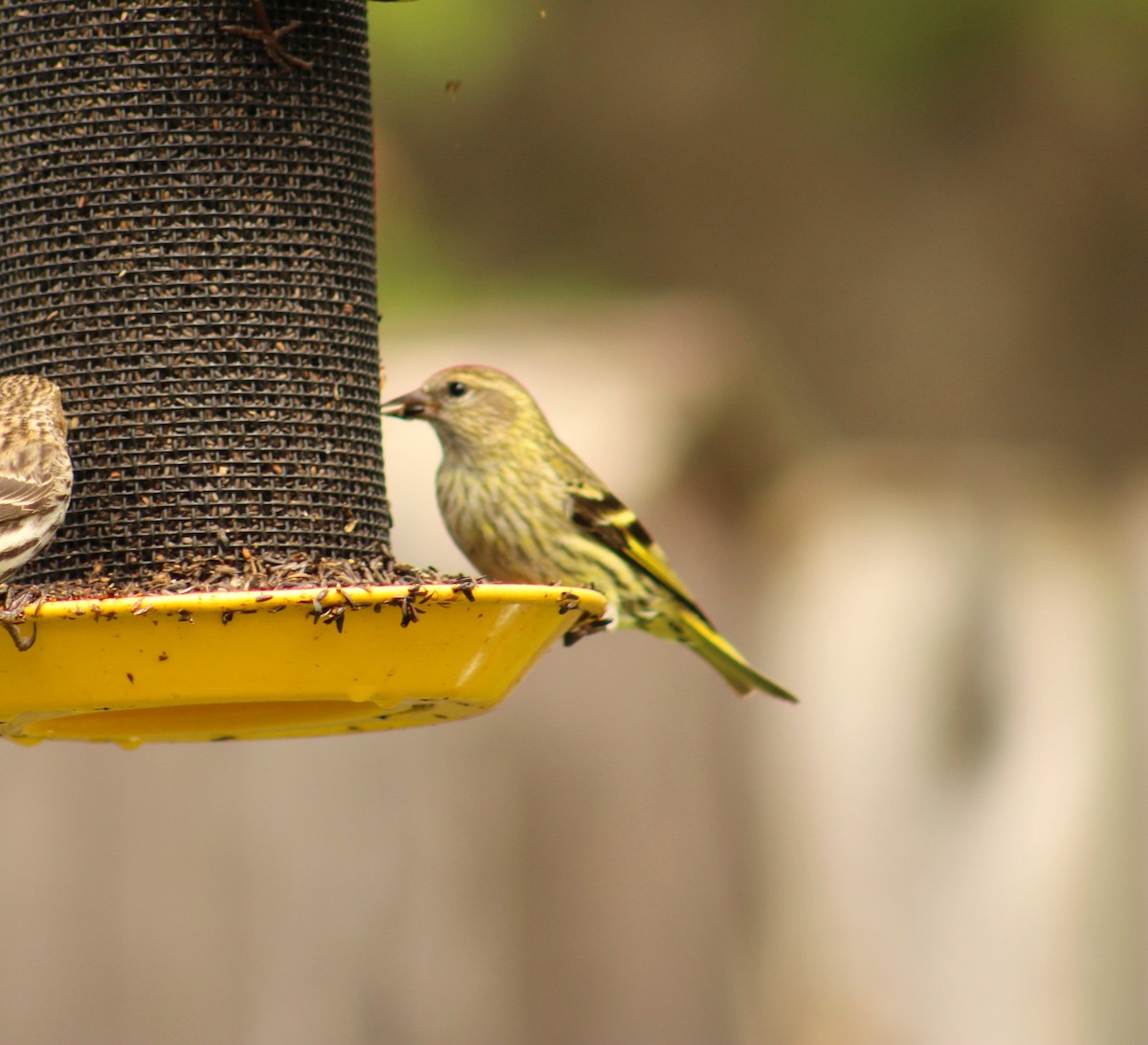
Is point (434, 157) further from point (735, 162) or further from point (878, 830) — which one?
point (878, 830)

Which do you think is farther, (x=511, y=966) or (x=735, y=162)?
(x=735, y=162)

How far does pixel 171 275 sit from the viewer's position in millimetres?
6066

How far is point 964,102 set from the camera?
13.1 meters

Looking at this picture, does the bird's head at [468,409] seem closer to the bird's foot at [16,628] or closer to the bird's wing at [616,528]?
the bird's wing at [616,528]

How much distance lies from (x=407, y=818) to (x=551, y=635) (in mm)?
4447

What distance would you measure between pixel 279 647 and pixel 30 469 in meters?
0.96

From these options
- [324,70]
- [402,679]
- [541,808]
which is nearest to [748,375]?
[541,808]

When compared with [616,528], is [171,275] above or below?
above

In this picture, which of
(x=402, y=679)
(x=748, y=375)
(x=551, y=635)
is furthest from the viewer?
(x=748, y=375)

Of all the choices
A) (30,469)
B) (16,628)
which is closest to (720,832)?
(30,469)

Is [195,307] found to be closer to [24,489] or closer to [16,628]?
[24,489]

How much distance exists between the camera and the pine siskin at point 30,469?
18.2 ft

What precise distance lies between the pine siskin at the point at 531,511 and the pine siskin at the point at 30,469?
192 cm

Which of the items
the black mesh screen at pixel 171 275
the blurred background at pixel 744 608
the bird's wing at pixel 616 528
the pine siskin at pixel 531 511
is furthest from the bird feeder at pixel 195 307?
the blurred background at pixel 744 608
